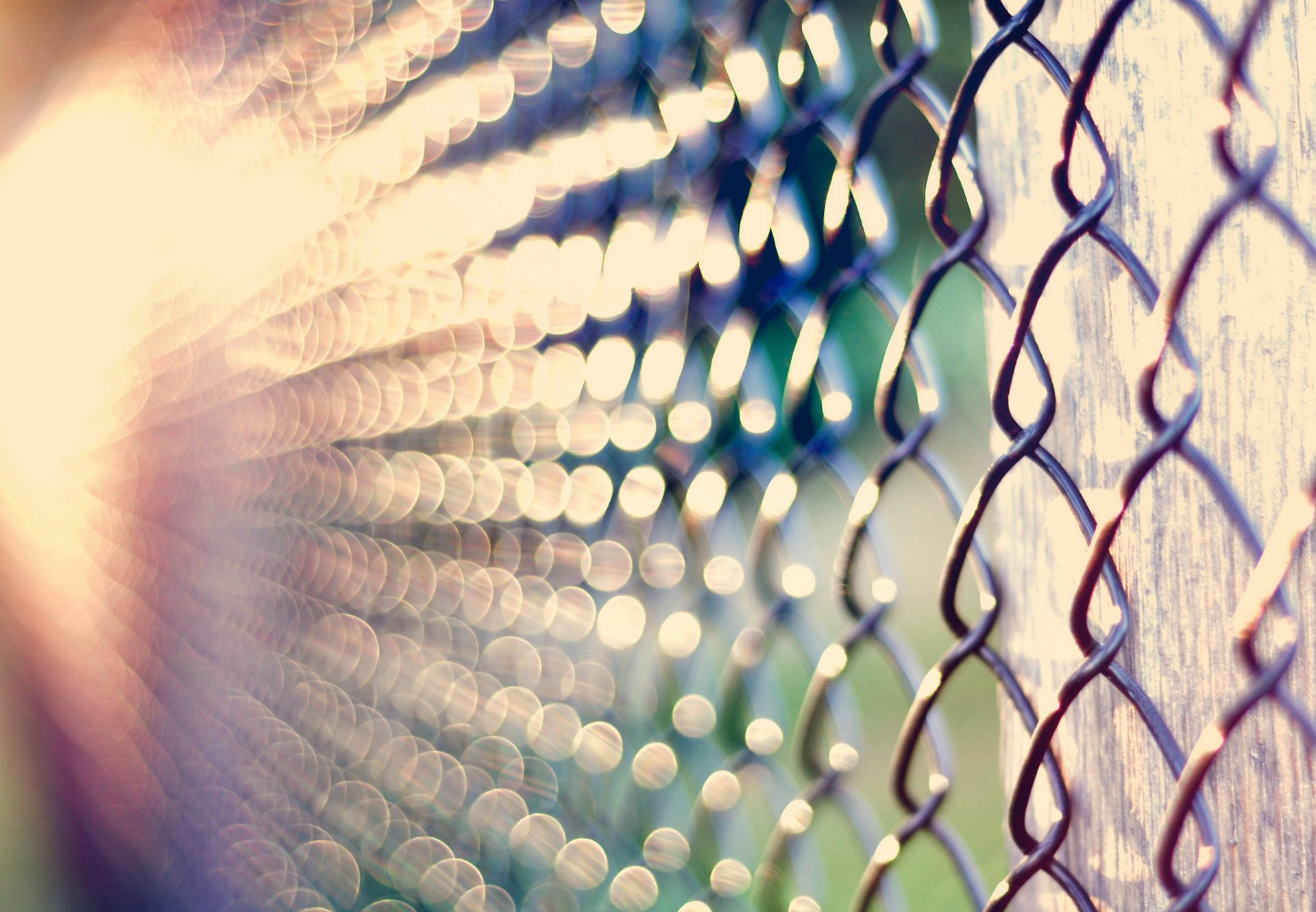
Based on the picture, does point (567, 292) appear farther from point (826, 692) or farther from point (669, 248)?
point (826, 692)

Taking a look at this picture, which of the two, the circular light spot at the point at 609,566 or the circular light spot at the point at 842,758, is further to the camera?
the circular light spot at the point at 609,566

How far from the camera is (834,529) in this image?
189 inches

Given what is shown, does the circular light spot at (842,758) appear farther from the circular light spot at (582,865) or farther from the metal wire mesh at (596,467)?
the circular light spot at (582,865)

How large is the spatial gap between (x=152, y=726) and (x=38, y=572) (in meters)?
1.43

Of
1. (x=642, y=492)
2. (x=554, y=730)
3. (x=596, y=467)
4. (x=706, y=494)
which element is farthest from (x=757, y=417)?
(x=554, y=730)

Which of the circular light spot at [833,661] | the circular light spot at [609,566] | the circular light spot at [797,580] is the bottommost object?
the circular light spot at [833,661]

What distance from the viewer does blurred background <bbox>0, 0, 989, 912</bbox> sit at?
9.48 feet

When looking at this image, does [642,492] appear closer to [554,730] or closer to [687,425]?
[687,425]

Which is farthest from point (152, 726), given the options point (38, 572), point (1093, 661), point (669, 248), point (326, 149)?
point (1093, 661)

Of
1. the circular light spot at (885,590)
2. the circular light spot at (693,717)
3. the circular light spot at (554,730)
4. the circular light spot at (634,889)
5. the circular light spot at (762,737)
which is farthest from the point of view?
the circular light spot at (554,730)

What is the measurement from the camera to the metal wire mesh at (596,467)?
48 cm

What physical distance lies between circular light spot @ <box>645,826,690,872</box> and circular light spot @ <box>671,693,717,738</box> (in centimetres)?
13

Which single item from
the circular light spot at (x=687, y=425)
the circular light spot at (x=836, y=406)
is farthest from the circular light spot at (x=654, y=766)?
the circular light spot at (x=836, y=406)

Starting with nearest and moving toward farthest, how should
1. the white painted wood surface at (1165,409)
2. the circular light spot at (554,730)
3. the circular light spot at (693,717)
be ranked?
the white painted wood surface at (1165,409) < the circular light spot at (693,717) < the circular light spot at (554,730)
